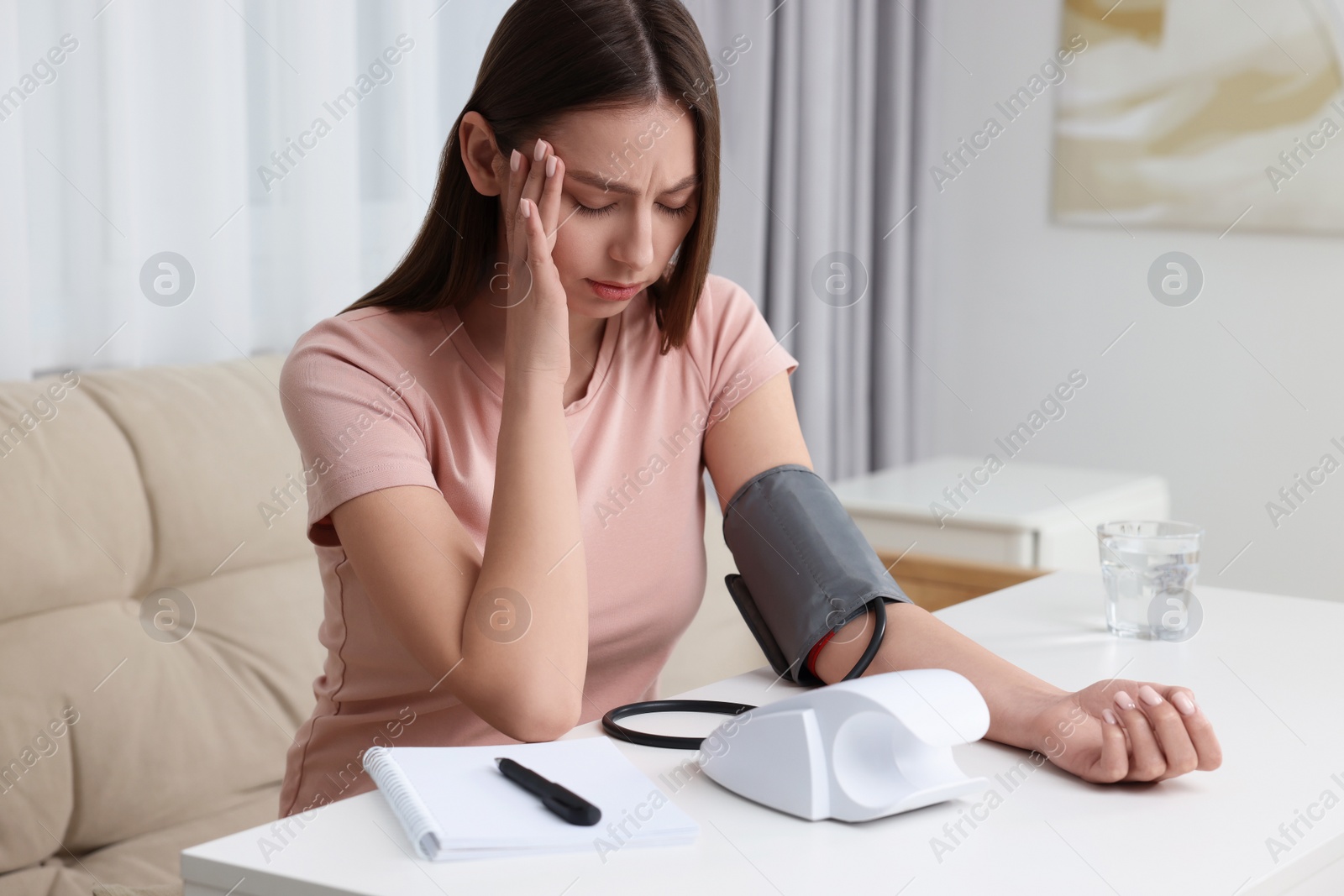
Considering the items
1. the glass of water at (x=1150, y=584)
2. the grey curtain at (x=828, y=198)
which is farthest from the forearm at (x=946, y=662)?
the grey curtain at (x=828, y=198)

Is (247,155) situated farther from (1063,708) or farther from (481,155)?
(1063,708)

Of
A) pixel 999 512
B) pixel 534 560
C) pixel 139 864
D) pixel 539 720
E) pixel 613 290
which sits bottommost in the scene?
pixel 139 864

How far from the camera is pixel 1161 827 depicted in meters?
0.73

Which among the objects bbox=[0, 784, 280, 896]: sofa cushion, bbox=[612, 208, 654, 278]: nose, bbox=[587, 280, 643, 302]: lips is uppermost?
bbox=[612, 208, 654, 278]: nose

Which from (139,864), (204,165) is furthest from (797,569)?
(204,165)

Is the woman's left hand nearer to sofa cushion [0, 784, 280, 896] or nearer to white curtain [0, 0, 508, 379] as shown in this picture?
sofa cushion [0, 784, 280, 896]

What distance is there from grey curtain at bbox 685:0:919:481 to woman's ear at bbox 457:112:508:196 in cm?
134

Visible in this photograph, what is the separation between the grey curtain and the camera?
8.03 ft

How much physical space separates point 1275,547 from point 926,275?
96 cm

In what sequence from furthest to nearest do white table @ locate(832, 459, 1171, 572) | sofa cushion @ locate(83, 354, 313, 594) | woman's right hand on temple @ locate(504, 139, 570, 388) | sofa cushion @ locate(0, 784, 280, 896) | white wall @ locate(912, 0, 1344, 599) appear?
white wall @ locate(912, 0, 1344, 599) < white table @ locate(832, 459, 1171, 572) < sofa cushion @ locate(83, 354, 313, 594) < sofa cushion @ locate(0, 784, 280, 896) < woman's right hand on temple @ locate(504, 139, 570, 388)

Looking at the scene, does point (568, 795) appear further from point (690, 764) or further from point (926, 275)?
point (926, 275)

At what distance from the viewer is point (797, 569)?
1.03 metres

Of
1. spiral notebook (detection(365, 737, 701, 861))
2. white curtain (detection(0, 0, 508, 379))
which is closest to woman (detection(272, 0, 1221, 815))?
spiral notebook (detection(365, 737, 701, 861))

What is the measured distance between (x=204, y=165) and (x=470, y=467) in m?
0.80
